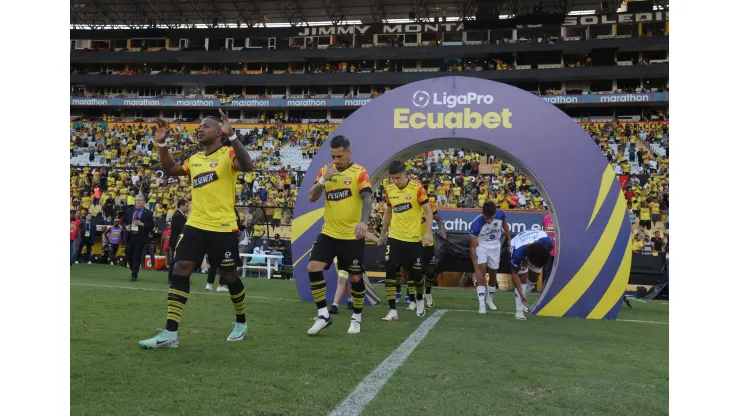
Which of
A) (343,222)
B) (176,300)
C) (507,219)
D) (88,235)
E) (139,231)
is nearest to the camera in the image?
(176,300)

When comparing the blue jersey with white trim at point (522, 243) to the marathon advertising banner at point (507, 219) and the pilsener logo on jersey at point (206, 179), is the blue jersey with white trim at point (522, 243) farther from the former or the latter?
the marathon advertising banner at point (507, 219)

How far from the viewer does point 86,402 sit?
3.06 metres

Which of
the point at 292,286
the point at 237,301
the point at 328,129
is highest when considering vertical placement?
the point at 328,129

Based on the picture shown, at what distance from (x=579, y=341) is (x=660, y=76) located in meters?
40.9

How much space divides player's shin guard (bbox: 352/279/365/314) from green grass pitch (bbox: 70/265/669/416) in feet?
0.92

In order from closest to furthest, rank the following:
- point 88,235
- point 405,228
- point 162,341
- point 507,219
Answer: point 162,341 → point 405,228 → point 507,219 → point 88,235

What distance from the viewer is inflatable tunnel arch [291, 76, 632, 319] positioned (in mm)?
8398

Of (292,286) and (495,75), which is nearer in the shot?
(292,286)

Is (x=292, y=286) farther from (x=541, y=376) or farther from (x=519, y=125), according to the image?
(x=541, y=376)

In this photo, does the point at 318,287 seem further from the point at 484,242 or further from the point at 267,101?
the point at 267,101

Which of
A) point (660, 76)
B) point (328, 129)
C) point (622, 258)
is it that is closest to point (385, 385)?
point (622, 258)

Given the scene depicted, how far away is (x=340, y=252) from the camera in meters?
6.27

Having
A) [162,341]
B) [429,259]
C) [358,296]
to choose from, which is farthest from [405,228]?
[162,341]

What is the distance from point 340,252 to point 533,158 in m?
3.94
